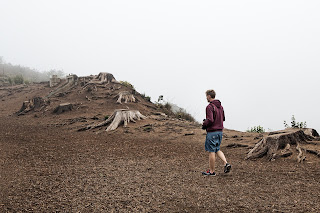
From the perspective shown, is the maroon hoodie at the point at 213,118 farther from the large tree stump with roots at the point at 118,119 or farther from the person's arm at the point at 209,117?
the large tree stump with roots at the point at 118,119

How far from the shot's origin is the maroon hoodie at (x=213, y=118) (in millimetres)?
4762

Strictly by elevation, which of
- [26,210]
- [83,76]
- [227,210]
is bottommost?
[26,210]

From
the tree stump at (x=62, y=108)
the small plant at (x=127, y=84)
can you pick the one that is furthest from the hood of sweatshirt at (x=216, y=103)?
the small plant at (x=127, y=84)

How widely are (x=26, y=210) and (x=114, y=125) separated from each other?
841cm

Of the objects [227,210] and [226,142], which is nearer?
[227,210]

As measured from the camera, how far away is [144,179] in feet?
16.1

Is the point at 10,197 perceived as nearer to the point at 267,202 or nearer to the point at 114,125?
the point at 267,202

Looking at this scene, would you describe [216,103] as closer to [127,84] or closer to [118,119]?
[118,119]

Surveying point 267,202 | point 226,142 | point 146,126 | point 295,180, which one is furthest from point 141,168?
point 146,126

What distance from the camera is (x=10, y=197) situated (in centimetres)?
394

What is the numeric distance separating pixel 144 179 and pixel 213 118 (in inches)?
84.2

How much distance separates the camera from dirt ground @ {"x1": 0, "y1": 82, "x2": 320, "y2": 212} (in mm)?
3596

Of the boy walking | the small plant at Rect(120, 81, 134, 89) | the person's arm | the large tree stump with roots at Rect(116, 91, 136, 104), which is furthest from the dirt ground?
the small plant at Rect(120, 81, 134, 89)

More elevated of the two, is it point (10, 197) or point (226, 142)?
point (226, 142)
